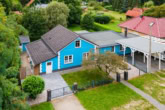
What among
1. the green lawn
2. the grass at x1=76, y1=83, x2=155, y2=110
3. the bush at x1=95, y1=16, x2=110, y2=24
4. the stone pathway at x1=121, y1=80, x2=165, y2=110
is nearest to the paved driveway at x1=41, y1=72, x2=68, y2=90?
the grass at x1=76, y1=83, x2=155, y2=110

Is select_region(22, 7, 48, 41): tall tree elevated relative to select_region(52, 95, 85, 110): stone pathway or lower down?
elevated

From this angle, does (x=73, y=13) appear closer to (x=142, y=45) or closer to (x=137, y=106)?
(x=142, y=45)

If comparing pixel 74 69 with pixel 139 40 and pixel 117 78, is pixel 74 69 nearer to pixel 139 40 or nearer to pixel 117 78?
pixel 117 78


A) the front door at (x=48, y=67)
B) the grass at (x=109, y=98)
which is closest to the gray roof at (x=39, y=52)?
the front door at (x=48, y=67)

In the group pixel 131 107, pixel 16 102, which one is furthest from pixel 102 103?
pixel 16 102

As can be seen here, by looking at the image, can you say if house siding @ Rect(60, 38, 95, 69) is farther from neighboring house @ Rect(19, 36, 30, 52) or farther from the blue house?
neighboring house @ Rect(19, 36, 30, 52)

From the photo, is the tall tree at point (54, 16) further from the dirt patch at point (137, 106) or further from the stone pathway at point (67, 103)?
the dirt patch at point (137, 106)
